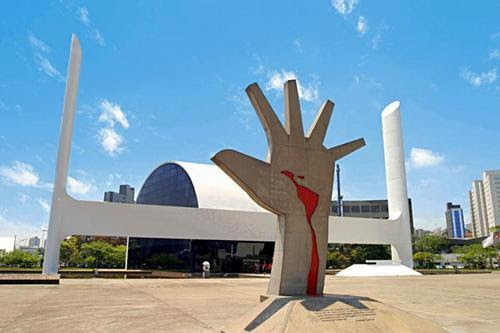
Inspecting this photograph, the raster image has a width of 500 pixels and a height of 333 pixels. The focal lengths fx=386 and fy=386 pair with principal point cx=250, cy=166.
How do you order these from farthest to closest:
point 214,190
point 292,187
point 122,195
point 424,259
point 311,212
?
1. point 122,195
2. point 424,259
3. point 214,190
4. point 311,212
5. point 292,187

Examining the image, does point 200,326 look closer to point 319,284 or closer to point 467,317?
point 319,284

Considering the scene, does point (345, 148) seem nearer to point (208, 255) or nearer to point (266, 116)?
point (266, 116)

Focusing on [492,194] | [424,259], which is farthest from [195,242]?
[492,194]

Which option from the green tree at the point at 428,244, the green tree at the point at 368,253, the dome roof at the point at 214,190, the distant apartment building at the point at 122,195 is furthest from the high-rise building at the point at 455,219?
the dome roof at the point at 214,190

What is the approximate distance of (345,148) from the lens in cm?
1046

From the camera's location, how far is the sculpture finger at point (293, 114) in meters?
9.55

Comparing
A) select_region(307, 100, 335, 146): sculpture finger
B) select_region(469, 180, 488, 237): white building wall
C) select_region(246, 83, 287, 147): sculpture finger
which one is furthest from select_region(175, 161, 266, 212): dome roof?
select_region(469, 180, 488, 237): white building wall

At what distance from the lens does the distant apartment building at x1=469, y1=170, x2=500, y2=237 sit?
13788 centimetres


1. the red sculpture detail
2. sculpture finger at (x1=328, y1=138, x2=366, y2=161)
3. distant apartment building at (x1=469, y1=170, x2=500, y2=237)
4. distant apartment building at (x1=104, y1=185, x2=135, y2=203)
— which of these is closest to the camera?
the red sculpture detail

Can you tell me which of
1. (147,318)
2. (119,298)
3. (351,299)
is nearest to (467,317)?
(351,299)

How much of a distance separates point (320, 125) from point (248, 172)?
2846mm

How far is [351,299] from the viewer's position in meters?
8.26

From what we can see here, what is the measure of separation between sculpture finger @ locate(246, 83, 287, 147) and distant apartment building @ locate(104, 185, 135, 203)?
105 metres

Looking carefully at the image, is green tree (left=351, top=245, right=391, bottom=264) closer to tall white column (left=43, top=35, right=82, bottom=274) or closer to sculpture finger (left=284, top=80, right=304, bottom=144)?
tall white column (left=43, top=35, right=82, bottom=274)
